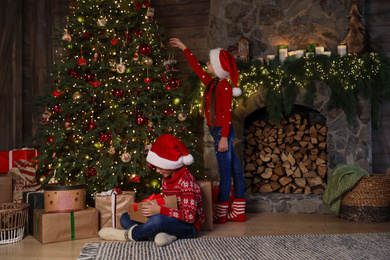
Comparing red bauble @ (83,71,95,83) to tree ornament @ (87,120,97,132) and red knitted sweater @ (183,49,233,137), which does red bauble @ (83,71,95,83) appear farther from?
red knitted sweater @ (183,49,233,137)

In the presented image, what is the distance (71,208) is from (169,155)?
2.90 feet

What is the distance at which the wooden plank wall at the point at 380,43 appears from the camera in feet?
14.1

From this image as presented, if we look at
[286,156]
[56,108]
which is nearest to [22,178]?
[56,108]

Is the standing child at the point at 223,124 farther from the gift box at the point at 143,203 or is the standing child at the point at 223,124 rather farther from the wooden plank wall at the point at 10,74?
the wooden plank wall at the point at 10,74

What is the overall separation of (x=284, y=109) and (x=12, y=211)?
2.68 m

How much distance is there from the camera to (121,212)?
3020mm

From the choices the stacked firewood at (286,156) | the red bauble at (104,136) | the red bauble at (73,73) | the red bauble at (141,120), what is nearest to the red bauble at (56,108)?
the red bauble at (73,73)

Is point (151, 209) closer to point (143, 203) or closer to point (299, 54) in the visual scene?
point (143, 203)

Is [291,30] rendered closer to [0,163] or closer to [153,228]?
[153,228]

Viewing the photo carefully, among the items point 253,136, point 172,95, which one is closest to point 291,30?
point 253,136

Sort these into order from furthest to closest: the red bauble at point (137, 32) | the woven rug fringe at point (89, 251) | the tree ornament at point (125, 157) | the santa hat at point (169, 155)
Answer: the red bauble at point (137, 32)
the tree ornament at point (125, 157)
the santa hat at point (169, 155)
the woven rug fringe at point (89, 251)

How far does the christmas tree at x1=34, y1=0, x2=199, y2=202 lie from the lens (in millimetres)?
3328

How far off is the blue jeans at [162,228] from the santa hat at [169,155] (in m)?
0.35

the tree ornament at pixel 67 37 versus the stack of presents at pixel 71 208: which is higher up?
the tree ornament at pixel 67 37
